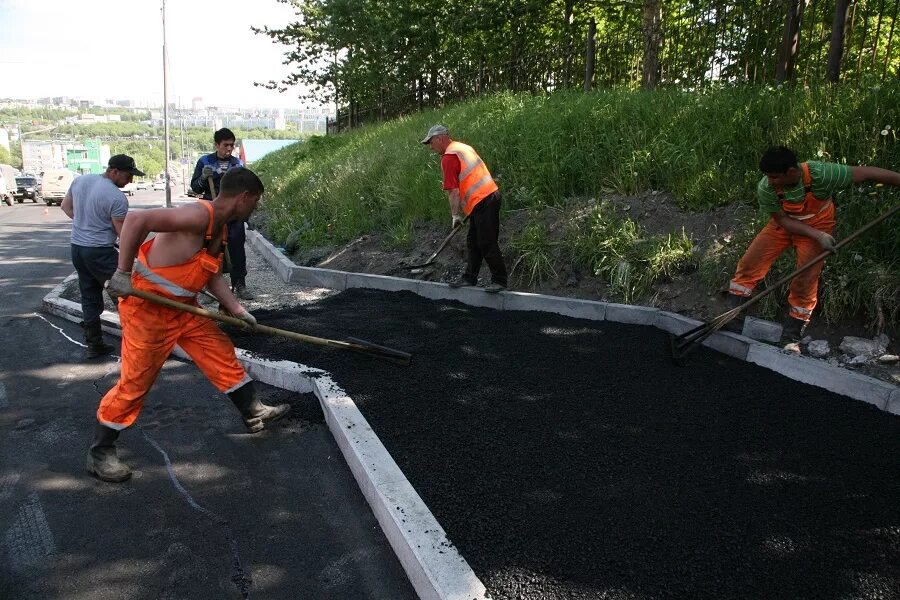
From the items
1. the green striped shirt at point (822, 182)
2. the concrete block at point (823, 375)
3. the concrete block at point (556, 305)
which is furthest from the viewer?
the concrete block at point (556, 305)

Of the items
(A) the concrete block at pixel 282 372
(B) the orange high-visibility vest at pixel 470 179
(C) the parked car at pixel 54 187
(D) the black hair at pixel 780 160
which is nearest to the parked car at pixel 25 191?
(C) the parked car at pixel 54 187

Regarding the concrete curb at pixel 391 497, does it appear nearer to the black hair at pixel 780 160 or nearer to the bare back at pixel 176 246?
the bare back at pixel 176 246

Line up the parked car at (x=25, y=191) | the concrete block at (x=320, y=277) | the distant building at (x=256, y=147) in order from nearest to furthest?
the concrete block at (x=320, y=277), the parked car at (x=25, y=191), the distant building at (x=256, y=147)

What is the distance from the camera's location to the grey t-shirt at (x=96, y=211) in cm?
489

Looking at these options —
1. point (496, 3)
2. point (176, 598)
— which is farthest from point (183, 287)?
point (496, 3)

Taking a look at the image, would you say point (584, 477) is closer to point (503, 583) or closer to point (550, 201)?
point (503, 583)

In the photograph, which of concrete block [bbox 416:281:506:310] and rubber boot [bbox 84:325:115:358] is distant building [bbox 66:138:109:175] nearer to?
rubber boot [bbox 84:325:115:358]

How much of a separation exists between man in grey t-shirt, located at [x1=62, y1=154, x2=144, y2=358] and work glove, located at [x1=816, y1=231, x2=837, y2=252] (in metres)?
5.29

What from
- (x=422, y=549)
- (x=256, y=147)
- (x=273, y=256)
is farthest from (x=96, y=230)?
(x=256, y=147)

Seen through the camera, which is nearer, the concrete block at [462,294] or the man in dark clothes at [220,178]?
the concrete block at [462,294]

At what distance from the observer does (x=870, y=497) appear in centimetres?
266

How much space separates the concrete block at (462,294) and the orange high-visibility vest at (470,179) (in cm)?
83

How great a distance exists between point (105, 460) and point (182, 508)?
576 millimetres

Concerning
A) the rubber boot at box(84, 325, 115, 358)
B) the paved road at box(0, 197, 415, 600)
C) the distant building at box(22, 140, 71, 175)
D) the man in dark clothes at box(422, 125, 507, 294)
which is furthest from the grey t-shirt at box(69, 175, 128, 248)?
the distant building at box(22, 140, 71, 175)
